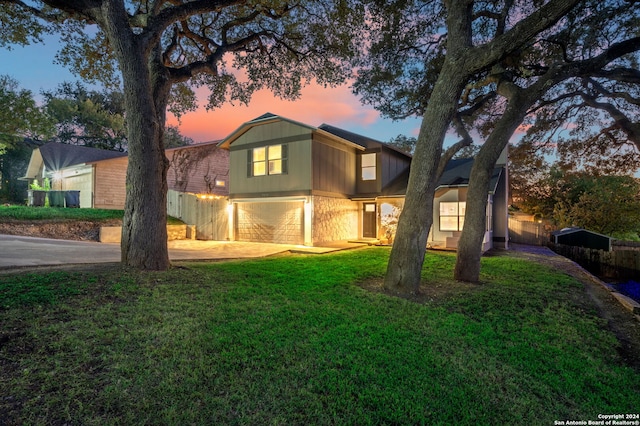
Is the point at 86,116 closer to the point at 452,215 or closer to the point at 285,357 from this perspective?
the point at 452,215

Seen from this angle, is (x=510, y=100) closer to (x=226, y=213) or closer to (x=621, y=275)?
(x=621, y=275)

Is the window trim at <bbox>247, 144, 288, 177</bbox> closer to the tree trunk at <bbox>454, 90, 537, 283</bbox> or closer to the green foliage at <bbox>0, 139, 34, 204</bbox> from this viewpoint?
the tree trunk at <bbox>454, 90, 537, 283</bbox>

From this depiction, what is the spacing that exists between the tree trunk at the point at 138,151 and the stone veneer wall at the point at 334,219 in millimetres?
7796

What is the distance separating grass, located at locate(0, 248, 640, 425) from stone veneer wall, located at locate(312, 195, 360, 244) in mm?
7923

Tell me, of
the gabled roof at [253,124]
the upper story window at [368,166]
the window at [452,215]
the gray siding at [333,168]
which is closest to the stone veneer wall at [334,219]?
the gray siding at [333,168]

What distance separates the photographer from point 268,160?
47.2ft

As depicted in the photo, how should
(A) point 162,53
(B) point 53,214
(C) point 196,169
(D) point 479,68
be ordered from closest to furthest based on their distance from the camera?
(D) point 479,68, (A) point 162,53, (B) point 53,214, (C) point 196,169

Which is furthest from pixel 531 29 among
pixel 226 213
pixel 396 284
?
pixel 226 213

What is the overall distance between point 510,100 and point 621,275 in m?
9.56

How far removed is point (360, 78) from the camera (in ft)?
37.4

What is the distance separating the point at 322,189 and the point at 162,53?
7.68 m

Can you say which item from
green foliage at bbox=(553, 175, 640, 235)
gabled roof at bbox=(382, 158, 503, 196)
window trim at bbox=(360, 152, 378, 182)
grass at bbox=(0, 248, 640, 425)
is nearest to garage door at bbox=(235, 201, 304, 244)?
window trim at bbox=(360, 152, 378, 182)

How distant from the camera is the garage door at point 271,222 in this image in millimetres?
13688

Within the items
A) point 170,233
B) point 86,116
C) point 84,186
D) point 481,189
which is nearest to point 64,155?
point 84,186
